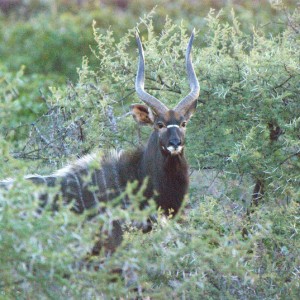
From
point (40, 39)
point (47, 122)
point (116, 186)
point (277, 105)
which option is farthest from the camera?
point (40, 39)

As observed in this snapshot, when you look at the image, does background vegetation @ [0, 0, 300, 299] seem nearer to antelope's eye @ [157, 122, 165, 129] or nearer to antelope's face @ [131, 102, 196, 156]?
antelope's face @ [131, 102, 196, 156]

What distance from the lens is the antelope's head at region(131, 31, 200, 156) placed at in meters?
6.87

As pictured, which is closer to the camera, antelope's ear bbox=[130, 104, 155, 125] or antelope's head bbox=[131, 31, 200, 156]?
antelope's head bbox=[131, 31, 200, 156]

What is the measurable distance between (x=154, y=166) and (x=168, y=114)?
386 mm

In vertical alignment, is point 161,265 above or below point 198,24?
above

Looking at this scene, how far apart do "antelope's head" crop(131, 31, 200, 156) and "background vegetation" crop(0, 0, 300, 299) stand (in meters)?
0.34

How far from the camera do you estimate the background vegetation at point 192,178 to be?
179 inches

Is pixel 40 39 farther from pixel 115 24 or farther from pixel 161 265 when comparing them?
pixel 161 265

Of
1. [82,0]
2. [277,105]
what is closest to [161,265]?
[277,105]

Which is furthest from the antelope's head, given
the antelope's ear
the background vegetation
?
the background vegetation

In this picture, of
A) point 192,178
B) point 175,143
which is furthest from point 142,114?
point 192,178

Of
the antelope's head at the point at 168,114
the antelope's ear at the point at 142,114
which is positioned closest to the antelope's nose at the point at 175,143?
the antelope's head at the point at 168,114

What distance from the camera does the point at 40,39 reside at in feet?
59.5

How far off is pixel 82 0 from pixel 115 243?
15.9m
